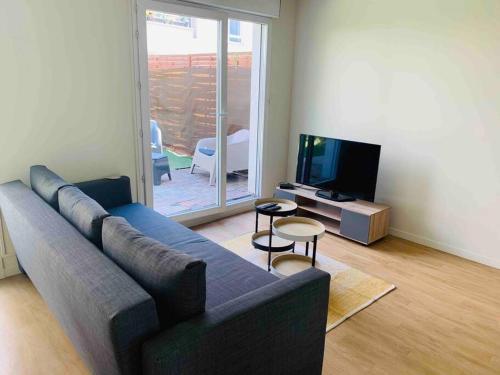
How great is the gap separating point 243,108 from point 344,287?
2384 mm

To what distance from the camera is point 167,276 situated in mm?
1359

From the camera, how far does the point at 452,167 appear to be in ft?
11.3

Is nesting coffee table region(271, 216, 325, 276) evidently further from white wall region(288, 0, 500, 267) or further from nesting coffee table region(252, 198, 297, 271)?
white wall region(288, 0, 500, 267)

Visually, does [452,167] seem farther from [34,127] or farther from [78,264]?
[34,127]

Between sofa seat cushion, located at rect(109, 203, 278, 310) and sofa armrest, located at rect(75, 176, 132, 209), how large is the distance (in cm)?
9

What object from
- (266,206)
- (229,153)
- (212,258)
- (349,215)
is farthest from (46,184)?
(349,215)

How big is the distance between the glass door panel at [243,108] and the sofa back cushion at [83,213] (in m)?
2.22

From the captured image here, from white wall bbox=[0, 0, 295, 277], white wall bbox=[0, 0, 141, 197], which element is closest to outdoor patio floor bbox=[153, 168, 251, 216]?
white wall bbox=[0, 0, 295, 277]

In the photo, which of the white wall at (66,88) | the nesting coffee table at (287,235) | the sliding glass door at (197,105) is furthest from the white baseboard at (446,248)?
the white wall at (66,88)

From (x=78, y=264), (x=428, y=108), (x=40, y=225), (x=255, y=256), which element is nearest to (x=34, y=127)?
(x=40, y=225)

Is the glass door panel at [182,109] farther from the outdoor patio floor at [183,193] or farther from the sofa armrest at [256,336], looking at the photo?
the sofa armrest at [256,336]

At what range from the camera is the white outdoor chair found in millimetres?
4090

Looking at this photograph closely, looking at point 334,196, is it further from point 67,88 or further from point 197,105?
point 67,88

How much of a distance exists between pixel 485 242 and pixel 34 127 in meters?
3.90
